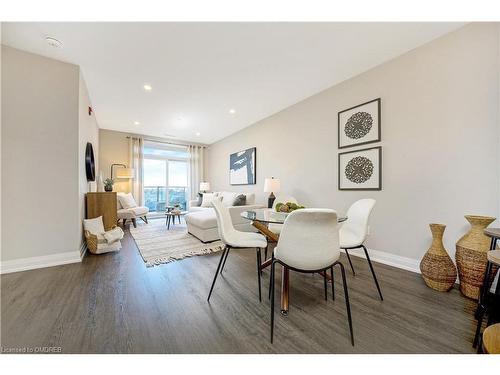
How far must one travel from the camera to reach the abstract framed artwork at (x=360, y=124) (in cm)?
253

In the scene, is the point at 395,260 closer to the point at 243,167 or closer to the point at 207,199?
the point at 243,167

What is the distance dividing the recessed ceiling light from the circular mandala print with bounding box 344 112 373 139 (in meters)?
3.66

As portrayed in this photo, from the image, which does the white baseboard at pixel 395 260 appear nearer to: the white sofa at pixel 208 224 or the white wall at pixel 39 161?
the white sofa at pixel 208 224

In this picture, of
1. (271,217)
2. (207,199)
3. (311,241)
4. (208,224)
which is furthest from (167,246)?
(311,241)

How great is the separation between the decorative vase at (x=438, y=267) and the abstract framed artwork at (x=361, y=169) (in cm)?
81

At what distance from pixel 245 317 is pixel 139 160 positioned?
5793 millimetres

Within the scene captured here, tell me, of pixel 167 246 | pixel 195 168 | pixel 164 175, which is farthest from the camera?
pixel 195 168

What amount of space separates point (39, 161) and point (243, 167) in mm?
3735

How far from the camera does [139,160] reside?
581 cm

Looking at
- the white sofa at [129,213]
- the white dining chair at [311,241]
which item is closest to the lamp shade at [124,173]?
the white sofa at [129,213]

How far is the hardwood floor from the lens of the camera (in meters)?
1.17

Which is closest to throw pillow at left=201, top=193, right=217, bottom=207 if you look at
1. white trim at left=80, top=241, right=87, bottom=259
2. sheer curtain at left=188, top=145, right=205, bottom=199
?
sheer curtain at left=188, top=145, right=205, bottom=199

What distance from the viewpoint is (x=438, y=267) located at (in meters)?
1.77
